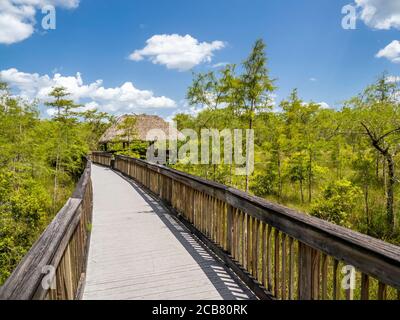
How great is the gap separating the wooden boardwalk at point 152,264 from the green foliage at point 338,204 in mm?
10772

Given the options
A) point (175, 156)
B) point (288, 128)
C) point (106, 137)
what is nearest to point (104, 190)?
point (175, 156)

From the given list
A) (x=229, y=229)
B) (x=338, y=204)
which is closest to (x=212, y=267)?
(x=229, y=229)

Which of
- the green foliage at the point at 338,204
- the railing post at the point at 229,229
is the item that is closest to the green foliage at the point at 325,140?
the green foliage at the point at 338,204

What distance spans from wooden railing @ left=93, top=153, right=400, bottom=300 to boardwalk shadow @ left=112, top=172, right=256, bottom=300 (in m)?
0.11

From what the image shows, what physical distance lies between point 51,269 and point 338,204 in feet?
50.7

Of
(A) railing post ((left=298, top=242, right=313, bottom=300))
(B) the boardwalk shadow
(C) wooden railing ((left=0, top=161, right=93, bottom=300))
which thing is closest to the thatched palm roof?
(B) the boardwalk shadow

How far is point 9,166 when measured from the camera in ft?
57.2

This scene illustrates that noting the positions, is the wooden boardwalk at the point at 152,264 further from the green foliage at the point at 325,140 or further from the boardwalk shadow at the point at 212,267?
the green foliage at the point at 325,140

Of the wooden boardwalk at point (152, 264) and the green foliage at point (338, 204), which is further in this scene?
the green foliage at point (338, 204)

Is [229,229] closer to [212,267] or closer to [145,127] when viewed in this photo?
[212,267]

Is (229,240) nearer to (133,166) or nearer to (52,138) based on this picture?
(133,166)

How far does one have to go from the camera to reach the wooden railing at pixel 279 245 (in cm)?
183

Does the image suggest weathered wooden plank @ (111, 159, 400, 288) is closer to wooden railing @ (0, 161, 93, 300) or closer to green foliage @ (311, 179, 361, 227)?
wooden railing @ (0, 161, 93, 300)
